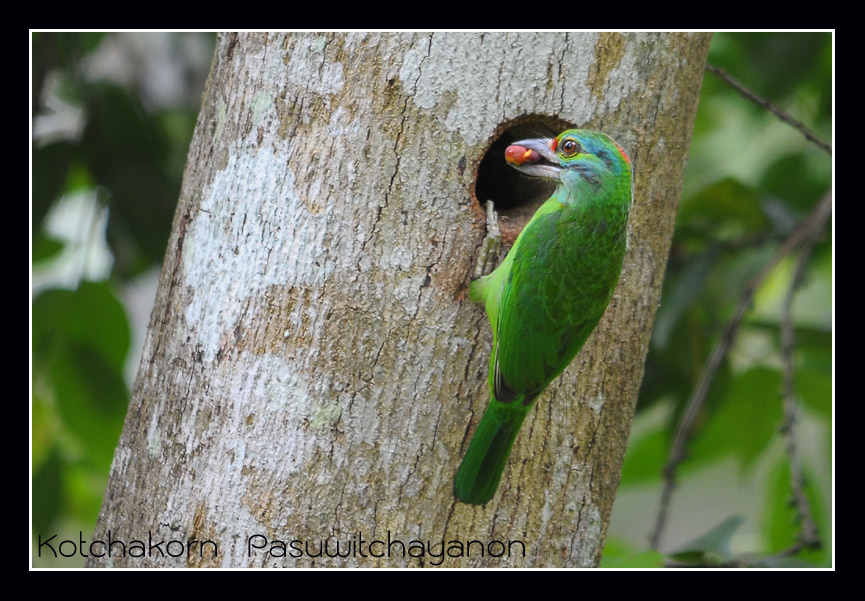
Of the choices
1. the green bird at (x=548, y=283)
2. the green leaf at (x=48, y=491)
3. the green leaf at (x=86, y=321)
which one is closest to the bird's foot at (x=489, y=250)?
the green bird at (x=548, y=283)

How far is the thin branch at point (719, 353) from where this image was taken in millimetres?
2756

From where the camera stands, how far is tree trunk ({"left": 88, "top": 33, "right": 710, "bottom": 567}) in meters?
1.84

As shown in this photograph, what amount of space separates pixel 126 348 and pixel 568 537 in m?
1.77

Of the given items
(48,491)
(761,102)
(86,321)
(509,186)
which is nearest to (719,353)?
(761,102)

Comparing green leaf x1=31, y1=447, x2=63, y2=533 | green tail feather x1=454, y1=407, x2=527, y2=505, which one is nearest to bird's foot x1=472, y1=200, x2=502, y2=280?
green tail feather x1=454, y1=407, x2=527, y2=505

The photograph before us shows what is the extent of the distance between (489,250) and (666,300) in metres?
1.52

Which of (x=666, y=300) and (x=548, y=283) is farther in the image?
(x=666, y=300)

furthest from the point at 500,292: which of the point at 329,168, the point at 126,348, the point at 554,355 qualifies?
the point at 126,348

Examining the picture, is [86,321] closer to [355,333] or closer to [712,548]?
[355,333]

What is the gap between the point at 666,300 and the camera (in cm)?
325

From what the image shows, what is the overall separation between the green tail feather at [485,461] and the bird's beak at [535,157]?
72 centimetres

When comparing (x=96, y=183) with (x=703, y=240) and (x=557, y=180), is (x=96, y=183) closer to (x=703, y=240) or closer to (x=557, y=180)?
(x=557, y=180)

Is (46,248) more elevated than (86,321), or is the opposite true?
(46,248)

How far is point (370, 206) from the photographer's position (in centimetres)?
189
